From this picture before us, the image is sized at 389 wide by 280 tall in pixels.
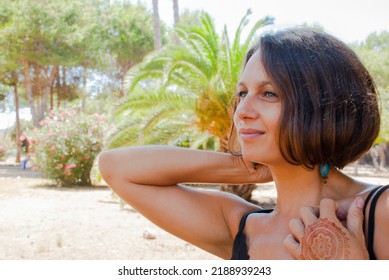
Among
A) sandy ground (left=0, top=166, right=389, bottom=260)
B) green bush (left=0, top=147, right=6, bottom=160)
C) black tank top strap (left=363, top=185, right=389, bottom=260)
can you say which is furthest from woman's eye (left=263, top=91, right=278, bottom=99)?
green bush (left=0, top=147, right=6, bottom=160)

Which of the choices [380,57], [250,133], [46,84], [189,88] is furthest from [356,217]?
[46,84]

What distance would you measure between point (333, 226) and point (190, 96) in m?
5.75

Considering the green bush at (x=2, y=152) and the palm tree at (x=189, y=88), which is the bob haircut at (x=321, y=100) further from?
the green bush at (x=2, y=152)

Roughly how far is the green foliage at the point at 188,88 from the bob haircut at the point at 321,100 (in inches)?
204

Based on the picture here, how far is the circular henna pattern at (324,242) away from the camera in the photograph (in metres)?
0.80

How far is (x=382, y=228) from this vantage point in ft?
2.55

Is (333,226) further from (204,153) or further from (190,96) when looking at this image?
(190,96)

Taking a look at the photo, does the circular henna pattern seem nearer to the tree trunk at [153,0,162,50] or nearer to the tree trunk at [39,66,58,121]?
the tree trunk at [153,0,162,50]

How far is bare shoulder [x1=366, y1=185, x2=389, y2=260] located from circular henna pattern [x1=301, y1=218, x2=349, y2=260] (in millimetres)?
48

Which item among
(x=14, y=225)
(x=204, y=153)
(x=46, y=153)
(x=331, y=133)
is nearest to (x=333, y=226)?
(x=331, y=133)

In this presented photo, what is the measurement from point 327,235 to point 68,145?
10243 millimetres

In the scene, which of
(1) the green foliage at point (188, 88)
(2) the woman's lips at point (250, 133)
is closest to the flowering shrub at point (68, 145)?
(1) the green foliage at point (188, 88)

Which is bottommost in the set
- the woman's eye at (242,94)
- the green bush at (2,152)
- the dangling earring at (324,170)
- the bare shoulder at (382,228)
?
the green bush at (2,152)
